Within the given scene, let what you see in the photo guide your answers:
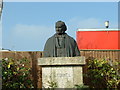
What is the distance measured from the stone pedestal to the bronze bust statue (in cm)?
37

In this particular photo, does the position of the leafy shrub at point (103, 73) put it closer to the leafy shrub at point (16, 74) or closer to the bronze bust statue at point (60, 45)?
the bronze bust statue at point (60, 45)

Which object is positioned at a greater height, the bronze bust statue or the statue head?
the statue head

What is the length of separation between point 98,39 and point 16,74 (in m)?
8.31

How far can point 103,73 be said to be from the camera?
7551 mm

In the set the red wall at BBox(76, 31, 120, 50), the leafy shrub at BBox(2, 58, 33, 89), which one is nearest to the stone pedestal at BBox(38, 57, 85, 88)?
the leafy shrub at BBox(2, 58, 33, 89)

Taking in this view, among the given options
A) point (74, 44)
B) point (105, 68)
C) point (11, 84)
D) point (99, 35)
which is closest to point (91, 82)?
point (105, 68)

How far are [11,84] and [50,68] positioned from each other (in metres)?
1.88

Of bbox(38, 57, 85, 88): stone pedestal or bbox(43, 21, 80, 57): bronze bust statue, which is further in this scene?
bbox(43, 21, 80, 57): bronze bust statue

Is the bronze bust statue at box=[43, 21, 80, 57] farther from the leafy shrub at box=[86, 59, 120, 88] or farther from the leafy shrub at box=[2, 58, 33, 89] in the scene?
the leafy shrub at box=[86, 59, 120, 88]

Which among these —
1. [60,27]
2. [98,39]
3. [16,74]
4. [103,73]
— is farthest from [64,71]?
[98,39]

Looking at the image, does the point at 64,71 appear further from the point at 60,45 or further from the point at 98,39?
the point at 98,39

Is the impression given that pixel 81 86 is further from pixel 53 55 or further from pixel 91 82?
pixel 91 82

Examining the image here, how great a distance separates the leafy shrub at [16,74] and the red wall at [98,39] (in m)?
7.27

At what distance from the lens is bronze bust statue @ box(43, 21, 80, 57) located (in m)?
5.97
